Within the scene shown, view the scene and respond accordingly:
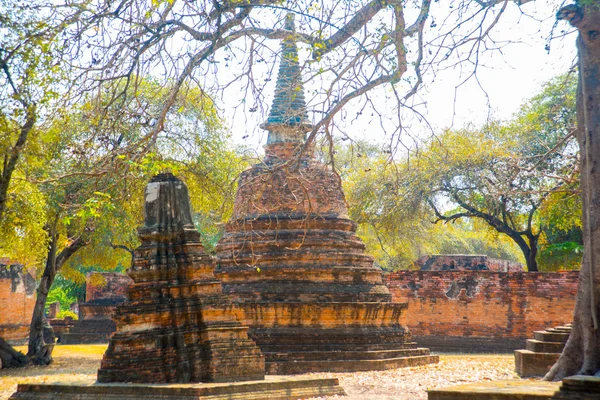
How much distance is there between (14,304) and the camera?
2578 cm

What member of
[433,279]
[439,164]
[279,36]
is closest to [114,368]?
[279,36]

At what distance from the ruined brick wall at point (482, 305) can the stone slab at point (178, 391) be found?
1204 cm

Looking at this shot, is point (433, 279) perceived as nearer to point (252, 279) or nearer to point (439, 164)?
point (439, 164)

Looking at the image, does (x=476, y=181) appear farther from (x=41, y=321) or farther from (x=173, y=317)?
(x=173, y=317)

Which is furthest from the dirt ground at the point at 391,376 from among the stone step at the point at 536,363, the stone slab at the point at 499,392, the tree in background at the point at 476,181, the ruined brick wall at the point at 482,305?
the tree in background at the point at 476,181

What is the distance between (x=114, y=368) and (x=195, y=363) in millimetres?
876

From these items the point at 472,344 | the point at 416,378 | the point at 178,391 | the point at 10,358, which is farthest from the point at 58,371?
the point at 472,344

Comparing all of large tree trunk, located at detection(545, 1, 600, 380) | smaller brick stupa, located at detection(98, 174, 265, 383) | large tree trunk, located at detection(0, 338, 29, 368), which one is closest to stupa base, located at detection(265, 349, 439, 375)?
smaller brick stupa, located at detection(98, 174, 265, 383)

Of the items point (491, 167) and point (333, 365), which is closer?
point (333, 365)

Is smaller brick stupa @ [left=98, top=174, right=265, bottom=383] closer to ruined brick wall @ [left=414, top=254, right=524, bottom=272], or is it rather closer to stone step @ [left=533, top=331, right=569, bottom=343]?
stone step @ [left=533, top=331, right=569, bottom=343]

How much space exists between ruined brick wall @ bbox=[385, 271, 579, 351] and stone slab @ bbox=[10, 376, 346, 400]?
1204 centimetres

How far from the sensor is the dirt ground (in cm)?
1054

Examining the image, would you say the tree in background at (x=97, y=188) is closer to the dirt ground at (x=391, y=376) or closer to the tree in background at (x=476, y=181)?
the dirt ground at (x=391, y=376)

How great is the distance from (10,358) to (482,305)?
11.2m
